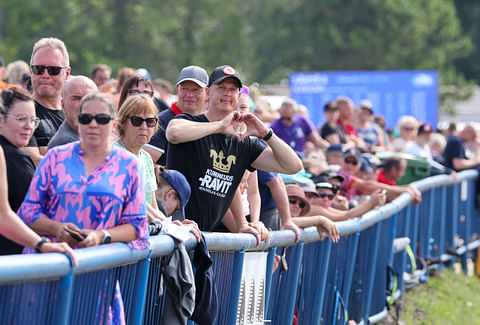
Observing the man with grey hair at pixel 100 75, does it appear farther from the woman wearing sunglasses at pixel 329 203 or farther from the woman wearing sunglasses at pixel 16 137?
the woman wearing sunglasses at pixel 16 137

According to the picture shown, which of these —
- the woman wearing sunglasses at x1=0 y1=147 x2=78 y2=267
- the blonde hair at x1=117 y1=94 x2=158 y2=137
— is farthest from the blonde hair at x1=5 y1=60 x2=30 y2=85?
the woman wearing sunglasses at x1=0 y1=147 x2=78 y2=267

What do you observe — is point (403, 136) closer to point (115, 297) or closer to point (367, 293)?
point (367, 293)

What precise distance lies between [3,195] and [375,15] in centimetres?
5941

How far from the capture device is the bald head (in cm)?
562

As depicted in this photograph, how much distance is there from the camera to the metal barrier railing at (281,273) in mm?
3662

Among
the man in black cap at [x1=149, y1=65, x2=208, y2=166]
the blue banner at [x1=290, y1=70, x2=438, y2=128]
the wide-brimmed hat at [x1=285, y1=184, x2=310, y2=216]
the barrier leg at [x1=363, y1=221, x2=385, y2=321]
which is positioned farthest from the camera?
the blue banner at [x1=290, y1=70, x2=438, y2=128]

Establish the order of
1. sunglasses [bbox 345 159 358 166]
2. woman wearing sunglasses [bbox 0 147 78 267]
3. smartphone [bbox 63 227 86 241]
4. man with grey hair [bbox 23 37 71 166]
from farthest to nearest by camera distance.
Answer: sunglasses [bbox 345 159 358 166] → man with grey hair [bbox 23 37 71 166] → smartphone [bbox 63 227 86 241] → woman wearing sunglasses [bbox 0 147 78 267]

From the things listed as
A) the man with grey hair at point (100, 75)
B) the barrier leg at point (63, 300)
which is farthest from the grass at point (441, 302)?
the barrier leg at point (63, 300)

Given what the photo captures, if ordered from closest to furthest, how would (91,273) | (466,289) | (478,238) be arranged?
(91,273) < (466,289) < (478,238)

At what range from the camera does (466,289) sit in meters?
13.3

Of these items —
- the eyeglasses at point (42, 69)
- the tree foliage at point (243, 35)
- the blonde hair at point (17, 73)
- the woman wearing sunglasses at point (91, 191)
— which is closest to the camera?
the woman wearing sunglasses at point (91, 191)

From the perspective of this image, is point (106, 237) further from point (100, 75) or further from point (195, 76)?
point (100, 75)

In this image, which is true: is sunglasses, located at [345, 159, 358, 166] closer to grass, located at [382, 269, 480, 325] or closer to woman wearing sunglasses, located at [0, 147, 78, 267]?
grass, located at [382, 269, 480, 325]

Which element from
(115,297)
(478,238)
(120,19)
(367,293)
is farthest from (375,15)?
(115,297)
